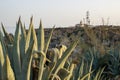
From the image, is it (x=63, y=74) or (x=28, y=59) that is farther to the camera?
(x=63, y=74)

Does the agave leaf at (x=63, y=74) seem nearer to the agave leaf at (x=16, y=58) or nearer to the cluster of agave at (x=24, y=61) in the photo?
the cluster of agave at (x=24, y=61)

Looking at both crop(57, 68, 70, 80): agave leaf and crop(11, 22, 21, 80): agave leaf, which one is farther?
crop(57, 68, 70, 80): agave leaf

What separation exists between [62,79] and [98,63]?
639 centimetres

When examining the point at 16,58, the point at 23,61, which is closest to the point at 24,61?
the point at 23,61

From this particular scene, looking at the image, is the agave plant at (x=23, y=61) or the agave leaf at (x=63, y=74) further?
the agave leaf at (x=63, y=74)

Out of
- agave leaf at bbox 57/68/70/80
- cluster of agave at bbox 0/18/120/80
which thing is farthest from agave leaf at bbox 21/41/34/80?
agave leaf at bbox 57/68/70/80

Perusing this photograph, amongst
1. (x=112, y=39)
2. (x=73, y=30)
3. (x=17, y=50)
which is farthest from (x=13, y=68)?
(x=73, y=30)

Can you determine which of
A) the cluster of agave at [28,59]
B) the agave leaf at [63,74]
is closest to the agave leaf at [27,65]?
the cluster of agave at [28,59]

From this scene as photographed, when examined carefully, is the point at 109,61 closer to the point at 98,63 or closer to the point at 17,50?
the point at 98,63

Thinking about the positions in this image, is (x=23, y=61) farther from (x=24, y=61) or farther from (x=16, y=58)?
(x=16, y=58)

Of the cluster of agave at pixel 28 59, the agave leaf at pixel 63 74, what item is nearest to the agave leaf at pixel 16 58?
the cluster of agave at pixel 28 59

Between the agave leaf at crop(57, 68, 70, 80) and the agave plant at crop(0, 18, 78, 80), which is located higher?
the agave plant at crop(0, 18, 78, 80)

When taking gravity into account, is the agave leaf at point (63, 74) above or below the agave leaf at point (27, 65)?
below

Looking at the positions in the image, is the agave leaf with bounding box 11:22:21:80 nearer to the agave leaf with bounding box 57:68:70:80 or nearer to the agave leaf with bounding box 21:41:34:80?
the agave leaf with bounding box 21:41:34:80
